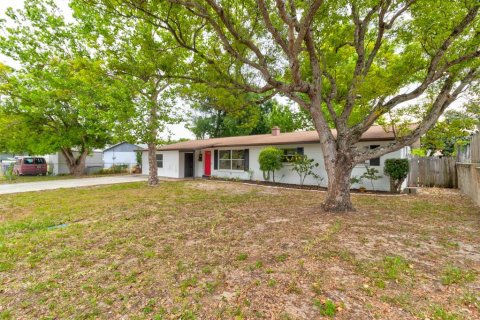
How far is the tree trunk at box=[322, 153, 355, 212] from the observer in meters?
6.77

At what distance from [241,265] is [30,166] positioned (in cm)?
2575

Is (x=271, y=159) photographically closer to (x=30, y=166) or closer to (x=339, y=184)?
(x=339, y=184)

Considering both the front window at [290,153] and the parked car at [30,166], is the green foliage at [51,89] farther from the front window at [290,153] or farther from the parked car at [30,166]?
the front window at [290,153]

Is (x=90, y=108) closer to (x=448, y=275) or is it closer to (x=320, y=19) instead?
(x=320, y=19)

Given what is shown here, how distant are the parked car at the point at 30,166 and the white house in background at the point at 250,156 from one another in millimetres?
9249

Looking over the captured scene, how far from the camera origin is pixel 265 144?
14086mm

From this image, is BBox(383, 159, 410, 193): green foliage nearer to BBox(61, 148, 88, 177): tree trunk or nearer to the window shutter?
the window shutter

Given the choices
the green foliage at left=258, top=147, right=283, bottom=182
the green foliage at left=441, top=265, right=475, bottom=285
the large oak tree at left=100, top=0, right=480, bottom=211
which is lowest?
the green foliage at left=441, top=265, right=475, bottom=285

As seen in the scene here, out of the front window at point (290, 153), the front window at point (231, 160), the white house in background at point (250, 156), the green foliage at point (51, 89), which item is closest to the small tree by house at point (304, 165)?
the white house in background at point (250, 156)

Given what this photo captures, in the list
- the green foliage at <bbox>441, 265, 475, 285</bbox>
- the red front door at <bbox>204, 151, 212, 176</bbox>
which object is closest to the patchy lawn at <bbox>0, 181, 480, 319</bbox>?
the green foliage at <bbox>441, 265, 475, 285</bbox>

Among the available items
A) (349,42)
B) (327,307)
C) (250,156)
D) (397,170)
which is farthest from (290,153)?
(327,307)

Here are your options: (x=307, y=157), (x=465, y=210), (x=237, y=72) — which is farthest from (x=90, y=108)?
(x=465, y=210)

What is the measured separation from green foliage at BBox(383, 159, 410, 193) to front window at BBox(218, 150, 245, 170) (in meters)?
8.31

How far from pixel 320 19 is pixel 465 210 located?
279 inches
